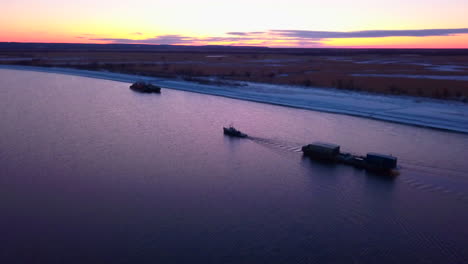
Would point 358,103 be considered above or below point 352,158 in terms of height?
above

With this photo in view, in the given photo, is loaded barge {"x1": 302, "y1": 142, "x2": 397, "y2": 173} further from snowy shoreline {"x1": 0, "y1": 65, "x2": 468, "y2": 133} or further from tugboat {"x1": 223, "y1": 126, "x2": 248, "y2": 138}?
snowy shoreline {"x1": 0, "y1": 65, "x2": 468, "y2": 133}

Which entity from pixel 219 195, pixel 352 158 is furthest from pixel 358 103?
pixel 219 195

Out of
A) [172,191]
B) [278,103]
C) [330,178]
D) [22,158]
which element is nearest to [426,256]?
[330,178]

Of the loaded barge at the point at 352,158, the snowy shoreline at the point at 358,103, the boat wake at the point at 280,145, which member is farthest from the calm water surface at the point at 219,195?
the snowy shoreline at the point at 358,103

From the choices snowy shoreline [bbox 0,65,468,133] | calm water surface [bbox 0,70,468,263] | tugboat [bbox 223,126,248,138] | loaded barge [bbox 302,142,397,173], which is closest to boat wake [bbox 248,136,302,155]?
calm water surface [bbox 0,70,468,263]

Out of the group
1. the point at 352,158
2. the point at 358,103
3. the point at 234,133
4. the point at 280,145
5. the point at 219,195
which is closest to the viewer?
the point at 219,195

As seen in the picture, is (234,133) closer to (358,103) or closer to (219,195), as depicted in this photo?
(219,195)

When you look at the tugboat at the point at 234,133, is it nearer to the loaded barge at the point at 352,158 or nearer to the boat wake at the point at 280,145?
the boat wake at the point at 280,145
